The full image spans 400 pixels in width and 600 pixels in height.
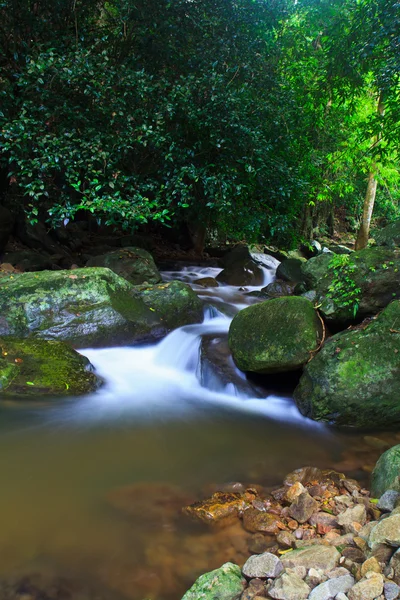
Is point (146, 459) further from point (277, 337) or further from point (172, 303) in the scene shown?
point (172, 303)

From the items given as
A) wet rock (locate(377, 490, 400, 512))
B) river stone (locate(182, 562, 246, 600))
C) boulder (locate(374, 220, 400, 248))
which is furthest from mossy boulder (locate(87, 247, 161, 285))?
river stone (locate(182, 562, 246, 600))

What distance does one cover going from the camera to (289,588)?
79.7 inches

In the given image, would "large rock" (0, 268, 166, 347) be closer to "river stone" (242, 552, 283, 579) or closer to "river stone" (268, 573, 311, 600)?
"river stone" (242, 552, 283, 579)

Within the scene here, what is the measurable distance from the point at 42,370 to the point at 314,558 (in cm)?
388

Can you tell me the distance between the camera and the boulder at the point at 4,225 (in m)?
9.52

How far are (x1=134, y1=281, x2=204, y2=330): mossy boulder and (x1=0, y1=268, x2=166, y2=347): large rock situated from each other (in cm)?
22

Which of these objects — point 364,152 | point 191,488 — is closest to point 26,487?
point 191,488

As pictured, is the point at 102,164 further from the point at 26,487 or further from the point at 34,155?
the point at 26,487

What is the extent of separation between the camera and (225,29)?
27.9 ft

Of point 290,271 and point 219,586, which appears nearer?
point 219,586

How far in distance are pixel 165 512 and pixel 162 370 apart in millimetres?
3234

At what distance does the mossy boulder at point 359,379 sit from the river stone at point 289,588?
2.75 meters

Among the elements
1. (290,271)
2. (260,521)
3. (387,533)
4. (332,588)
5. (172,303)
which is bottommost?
(260,521)

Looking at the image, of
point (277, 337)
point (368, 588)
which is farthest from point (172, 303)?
point (368, 588)
